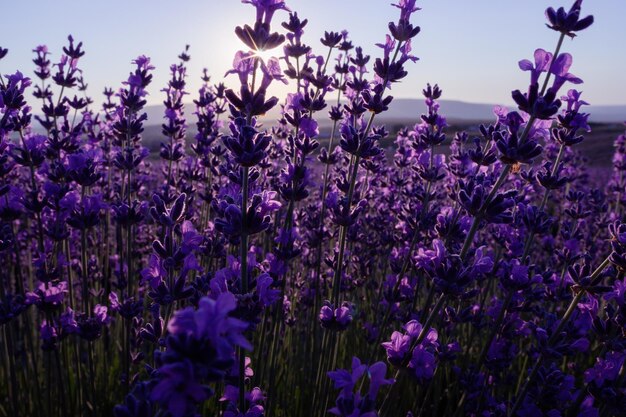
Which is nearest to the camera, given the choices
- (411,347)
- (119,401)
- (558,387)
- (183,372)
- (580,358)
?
(183,372)

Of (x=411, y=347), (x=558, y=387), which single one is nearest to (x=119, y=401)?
(x=411, y=347)

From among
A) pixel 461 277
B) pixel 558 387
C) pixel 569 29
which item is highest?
pixel 569 29

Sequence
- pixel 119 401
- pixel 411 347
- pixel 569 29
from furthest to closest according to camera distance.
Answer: pixel 119 401
pixel 411 347
pixel 569 29

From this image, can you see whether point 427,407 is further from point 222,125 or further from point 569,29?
point 222,125

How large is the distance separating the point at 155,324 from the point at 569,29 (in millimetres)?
2191

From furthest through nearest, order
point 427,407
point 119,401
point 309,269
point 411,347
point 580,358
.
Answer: point 309,269 → point 580,358 → point 427,407 → point 119,401 → point 411,347

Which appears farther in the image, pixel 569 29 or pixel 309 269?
pixel 309 269

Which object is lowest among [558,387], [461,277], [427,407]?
[427,407]

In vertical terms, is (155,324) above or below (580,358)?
above

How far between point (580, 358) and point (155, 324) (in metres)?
4.06

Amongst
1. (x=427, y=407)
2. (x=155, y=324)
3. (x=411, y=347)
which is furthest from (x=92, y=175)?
(x=427, y=407)

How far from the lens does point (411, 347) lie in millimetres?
2129

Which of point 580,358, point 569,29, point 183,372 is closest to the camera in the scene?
point 183,372

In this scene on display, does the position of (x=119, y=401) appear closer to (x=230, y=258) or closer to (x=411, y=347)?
(x=230, y=258)
